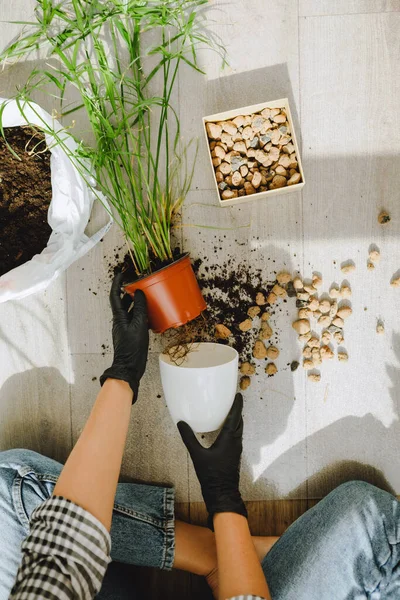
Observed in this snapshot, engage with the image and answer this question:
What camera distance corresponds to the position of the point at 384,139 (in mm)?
1042

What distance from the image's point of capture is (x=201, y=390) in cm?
92

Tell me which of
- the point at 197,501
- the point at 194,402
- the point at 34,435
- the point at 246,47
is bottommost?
the point at 197,501

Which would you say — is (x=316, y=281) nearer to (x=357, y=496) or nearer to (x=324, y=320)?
(x=324, y=320)

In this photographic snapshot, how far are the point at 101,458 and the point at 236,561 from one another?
332 mm

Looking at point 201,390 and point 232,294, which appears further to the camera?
point 232,294

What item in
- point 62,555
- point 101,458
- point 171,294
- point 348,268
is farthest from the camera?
point 348,268

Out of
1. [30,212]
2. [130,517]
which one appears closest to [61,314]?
[30,212]

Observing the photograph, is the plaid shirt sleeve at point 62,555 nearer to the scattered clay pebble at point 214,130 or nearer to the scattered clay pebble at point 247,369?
the scattered clay pebble at point 247,369

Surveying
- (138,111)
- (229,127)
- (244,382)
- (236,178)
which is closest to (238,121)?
(229,127)

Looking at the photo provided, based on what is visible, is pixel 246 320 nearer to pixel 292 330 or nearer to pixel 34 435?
pixel 292 330

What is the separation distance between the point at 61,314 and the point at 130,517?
47 centimetres

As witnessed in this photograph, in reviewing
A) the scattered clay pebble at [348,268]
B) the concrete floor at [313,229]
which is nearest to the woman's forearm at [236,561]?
the concrete floor at [313,229]

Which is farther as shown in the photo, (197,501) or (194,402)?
(197,501)

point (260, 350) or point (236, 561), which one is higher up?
point (260, 350)
